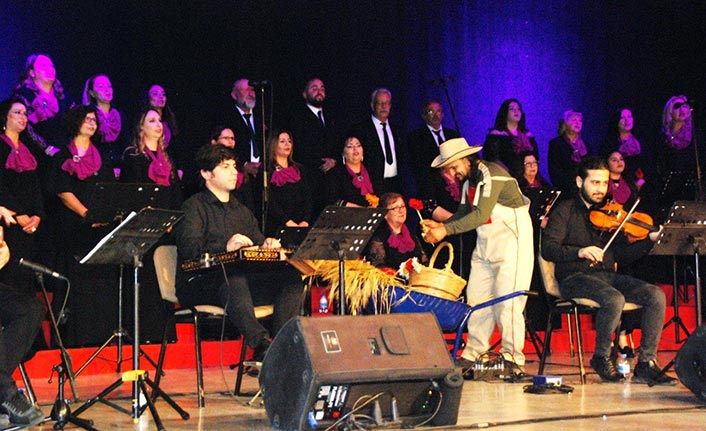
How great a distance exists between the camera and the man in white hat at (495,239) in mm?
7543

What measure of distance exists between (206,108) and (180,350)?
278cm

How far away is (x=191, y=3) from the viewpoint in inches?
406

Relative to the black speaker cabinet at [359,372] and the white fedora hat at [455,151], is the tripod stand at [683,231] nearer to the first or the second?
the white fedora hat at [455,151]

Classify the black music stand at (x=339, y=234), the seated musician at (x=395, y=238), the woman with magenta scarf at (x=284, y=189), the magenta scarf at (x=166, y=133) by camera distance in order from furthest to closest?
the woman with magenta scarf at (x=284, y=189), the magenta scarf at (x=166, y=133), the seated musician at (x=395, y=238), the black music stand at (x=339, y=234)

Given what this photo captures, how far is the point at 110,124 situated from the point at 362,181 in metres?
2.21

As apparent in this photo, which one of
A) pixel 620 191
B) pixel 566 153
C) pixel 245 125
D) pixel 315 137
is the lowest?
pixel 620 191

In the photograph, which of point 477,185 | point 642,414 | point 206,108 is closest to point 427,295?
point 477,185

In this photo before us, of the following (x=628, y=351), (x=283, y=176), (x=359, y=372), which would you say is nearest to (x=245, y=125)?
(x=283, y=176)

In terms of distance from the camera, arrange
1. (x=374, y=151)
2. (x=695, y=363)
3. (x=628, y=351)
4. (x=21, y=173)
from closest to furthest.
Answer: (x=695, y=363) → (x=21, y=173) → (x=628, y=351) → (x=374, y=151)

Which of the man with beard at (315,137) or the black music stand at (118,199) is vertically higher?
the man with beard at (315,137)

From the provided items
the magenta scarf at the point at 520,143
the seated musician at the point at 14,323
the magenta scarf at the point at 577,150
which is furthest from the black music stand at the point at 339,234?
the magenta scarf at the point at 577,150

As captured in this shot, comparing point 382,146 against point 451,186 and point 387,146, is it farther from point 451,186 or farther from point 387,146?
point 451,186

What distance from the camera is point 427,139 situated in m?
10.4

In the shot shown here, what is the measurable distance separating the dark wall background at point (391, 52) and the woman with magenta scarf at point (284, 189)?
1.02 metres
